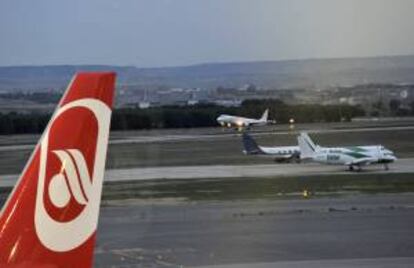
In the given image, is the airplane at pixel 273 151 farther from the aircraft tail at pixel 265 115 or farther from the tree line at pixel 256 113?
the tree line at pixel 256 113

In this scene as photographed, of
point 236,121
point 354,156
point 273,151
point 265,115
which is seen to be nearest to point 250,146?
point 273,151

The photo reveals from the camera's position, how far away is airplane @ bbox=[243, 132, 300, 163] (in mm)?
49906

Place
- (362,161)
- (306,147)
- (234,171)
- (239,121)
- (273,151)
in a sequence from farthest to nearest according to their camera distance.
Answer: (239,121) → (273,151) → (306,147) → (362,161) → (234,171)

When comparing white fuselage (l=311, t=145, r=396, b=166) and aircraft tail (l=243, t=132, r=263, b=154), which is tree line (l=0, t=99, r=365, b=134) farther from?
white fuselage (l=311, t=145, r=396, b=166)

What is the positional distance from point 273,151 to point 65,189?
45.9 m

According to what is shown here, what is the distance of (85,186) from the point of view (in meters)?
5.68

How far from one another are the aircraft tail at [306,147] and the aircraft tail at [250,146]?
3.38 metres

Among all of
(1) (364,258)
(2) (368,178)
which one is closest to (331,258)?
(1) (364,258)

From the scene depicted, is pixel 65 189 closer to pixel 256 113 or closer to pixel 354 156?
pixel 354 156

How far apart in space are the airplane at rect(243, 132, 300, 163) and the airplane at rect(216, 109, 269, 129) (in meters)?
1.07

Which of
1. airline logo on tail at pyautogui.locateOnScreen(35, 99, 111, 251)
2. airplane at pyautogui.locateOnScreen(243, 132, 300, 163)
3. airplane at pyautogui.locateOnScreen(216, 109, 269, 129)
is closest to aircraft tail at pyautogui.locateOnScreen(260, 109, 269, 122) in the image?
airplane at pyautogui.locateOnScreen(216, 109, 269, 129)

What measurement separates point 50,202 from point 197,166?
122ft

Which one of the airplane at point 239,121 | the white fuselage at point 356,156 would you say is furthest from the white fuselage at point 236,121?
the white fuselage at point 356,156

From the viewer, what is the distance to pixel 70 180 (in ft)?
18.5
